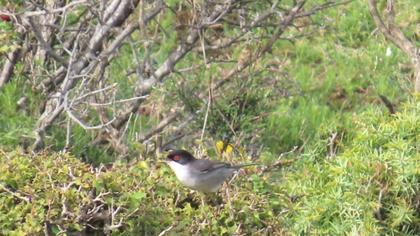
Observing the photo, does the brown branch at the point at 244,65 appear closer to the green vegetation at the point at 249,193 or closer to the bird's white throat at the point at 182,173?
the green vegetation at the point at 249,193

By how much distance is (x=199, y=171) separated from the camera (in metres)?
4.84

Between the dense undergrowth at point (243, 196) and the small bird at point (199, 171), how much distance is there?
2.9 inches

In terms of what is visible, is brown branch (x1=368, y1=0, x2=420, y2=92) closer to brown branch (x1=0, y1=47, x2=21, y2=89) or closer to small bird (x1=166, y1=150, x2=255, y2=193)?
small bird (x1=166, y1=150, x2=255, y2=193)

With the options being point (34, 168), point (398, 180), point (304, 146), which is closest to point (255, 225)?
point (398, 180)

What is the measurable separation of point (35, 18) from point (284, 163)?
2.06 metres

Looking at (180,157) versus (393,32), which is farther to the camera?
(393,32)

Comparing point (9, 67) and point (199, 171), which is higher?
point (199, 171)

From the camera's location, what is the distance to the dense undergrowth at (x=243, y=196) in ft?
13.2

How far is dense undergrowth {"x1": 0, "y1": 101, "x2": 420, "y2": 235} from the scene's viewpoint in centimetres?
404

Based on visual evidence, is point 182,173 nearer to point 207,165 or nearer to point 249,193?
point 207,165

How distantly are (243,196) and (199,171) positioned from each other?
0.35 m

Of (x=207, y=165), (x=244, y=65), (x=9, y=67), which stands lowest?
(x=244, y=65)

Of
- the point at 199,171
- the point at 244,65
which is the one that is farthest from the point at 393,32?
the point at 199,171

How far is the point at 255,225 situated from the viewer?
4480mm
